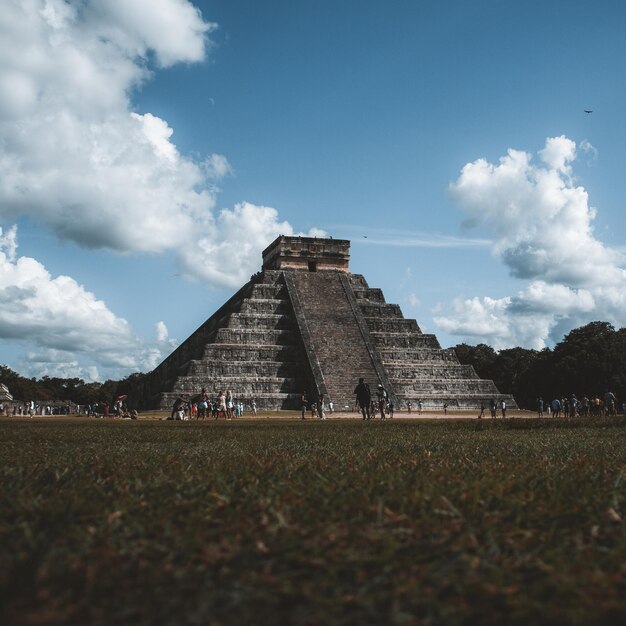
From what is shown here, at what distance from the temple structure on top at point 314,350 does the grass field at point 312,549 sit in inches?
1321

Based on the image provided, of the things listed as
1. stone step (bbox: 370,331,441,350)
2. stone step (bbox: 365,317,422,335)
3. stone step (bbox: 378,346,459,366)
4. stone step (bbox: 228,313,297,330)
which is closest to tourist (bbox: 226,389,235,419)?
stone step (bbox: 228,313,297,330)

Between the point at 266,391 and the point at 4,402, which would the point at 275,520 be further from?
the point at 4,402

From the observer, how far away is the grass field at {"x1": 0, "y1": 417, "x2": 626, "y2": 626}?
1.46 metres

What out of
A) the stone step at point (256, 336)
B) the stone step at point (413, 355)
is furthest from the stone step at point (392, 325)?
the stone step at point (256, 336)

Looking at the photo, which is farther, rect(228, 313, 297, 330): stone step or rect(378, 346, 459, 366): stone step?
rect(378, 346, 459, 366): stone step

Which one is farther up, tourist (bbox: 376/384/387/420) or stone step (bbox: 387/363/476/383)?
stone step (bbox: 387/363/476/383)

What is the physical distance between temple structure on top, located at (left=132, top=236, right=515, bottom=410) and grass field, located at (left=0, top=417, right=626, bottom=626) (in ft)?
110

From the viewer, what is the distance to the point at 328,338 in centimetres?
4109

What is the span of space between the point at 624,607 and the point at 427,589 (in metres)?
0.43

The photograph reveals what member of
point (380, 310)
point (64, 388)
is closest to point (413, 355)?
point (380, 310)

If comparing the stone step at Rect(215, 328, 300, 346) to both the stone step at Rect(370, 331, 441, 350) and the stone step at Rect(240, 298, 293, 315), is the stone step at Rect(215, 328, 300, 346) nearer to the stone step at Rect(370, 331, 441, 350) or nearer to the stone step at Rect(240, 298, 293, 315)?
the stone step at Rect(240, 298, 293, 315)

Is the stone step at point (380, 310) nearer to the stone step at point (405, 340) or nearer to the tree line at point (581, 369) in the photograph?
the stone step at point (405, 340)

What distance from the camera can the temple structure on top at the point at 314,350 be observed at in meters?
37.5

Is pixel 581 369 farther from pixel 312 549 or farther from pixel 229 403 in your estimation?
pixel 312 549
